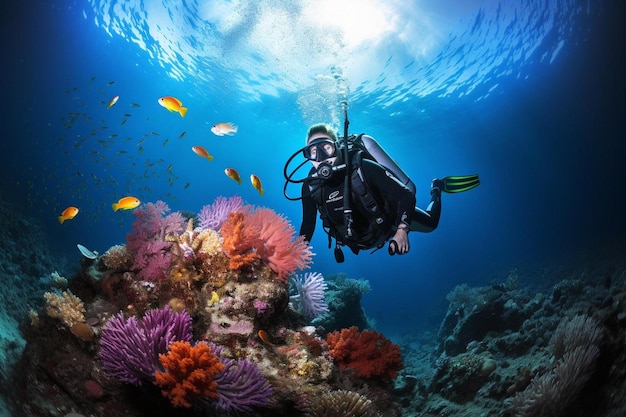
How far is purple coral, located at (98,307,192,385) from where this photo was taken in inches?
95.9

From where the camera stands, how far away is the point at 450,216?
90500 mm

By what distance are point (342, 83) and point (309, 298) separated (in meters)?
21.5

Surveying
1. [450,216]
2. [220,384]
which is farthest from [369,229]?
[450,216]

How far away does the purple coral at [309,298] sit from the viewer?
4.65 metres

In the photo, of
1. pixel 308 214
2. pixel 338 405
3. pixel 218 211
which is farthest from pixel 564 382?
pixel 218 211

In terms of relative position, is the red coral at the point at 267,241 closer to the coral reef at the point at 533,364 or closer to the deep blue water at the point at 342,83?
the coral reef at the point at 533,364

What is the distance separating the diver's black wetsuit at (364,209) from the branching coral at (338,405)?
8.28ft

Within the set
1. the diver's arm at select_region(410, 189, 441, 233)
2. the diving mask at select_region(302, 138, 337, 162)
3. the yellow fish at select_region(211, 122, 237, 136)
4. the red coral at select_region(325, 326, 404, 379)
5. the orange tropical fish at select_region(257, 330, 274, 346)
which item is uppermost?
the yellow fish at select_region(211, 122, 237, 136)

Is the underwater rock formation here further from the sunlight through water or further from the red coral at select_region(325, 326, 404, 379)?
the sunlight through water

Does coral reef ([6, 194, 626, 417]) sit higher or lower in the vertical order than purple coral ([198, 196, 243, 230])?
lower

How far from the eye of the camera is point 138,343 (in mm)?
2445

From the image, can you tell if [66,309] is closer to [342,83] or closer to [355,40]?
[355,40]

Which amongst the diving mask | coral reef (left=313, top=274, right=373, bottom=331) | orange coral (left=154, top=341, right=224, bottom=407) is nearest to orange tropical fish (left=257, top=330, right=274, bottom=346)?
orange coral (left=154, top=341, right=224, bottom=407)

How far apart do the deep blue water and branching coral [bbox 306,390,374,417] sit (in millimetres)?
9466
